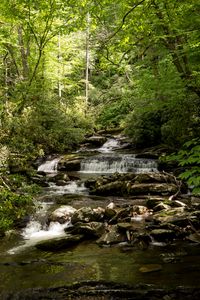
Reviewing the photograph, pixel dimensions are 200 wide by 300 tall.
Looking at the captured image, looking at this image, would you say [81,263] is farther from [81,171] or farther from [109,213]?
[81,171]

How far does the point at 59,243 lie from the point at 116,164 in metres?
8.59

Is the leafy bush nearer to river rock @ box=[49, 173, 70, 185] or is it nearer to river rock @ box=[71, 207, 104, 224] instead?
river rock @ box=[49, 173, 70, 185]

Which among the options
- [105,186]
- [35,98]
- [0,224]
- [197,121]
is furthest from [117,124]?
[0,224]

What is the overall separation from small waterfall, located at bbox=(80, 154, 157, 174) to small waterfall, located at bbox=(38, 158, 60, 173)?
1.37 metres

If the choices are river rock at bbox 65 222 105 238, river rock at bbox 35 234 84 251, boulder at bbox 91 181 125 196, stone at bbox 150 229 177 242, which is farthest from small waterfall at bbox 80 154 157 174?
river rock at bbox 35 234 84 251

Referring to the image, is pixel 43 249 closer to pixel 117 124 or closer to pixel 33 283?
pixel 33 283

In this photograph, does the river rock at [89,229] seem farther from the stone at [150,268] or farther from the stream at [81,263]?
the stone at [150,268]

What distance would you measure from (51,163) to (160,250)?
1062 cm

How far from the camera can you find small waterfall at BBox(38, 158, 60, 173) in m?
16.4

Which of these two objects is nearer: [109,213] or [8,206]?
[8,206]

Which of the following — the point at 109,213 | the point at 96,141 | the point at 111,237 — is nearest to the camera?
the point at 111,237

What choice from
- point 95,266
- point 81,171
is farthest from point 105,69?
point 95,266

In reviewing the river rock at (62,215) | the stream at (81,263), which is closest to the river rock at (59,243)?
the stream at (81,263)

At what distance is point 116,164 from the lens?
15680 millimetres
